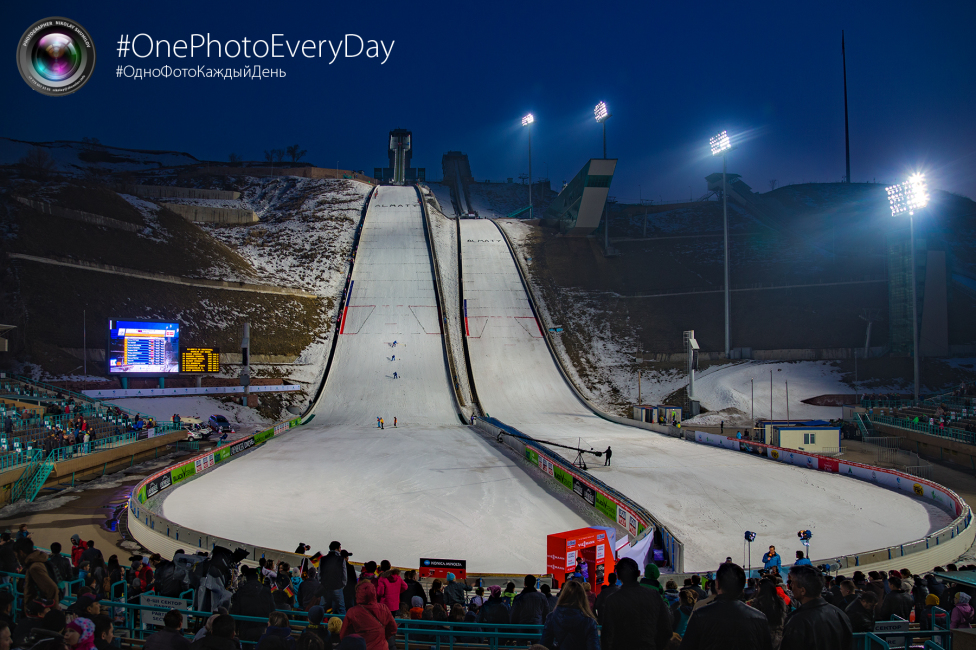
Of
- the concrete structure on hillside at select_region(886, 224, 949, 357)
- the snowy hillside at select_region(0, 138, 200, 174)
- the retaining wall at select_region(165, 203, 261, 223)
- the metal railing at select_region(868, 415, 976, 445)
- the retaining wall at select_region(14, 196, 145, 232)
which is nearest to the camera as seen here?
the metal railing at select_region(868, 415, 976, 445)

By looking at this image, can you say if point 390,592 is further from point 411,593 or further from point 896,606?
point 896,606

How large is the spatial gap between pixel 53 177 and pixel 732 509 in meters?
54.8

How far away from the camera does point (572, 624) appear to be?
406 cm

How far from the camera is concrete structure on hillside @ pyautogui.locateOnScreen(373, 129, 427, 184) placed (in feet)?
310

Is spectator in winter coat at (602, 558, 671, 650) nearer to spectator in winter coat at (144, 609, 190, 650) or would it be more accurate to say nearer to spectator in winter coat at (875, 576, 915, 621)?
spectator in winter coat at (144, 609, 190, 650)

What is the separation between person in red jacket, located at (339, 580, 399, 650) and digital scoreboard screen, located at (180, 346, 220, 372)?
3053 centimetres

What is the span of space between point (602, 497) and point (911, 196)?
2824 cm

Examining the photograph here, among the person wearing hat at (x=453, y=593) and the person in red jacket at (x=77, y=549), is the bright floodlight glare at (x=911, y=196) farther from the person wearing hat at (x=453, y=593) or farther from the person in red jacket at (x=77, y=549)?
the person in red jacket at (x=77, y=549)

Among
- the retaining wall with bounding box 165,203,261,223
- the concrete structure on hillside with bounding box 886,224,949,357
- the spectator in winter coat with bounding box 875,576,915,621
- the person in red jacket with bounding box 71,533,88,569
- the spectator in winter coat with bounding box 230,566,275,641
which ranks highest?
the retaining wall with bounding box 165,203,261,223

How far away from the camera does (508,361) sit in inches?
1655

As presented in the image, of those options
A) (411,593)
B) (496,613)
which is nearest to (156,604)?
(411,593)

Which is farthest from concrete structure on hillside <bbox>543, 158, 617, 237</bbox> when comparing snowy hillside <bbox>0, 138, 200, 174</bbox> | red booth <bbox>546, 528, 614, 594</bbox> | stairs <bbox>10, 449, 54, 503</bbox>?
snowy hillside <bbox>0, 138, 200, 174</bbox>

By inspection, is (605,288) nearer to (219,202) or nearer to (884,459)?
(884,459)

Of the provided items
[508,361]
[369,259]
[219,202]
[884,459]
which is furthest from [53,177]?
[884,459]
